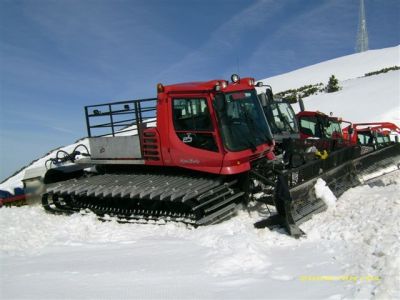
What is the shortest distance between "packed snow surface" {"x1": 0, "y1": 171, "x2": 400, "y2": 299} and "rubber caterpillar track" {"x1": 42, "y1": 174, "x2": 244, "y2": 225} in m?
0.30

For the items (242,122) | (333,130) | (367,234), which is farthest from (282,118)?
(367,234)

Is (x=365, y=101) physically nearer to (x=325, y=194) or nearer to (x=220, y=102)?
(x=325, y=194)

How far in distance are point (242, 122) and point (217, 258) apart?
3.30 meters

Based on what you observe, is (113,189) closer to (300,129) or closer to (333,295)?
(333,295)

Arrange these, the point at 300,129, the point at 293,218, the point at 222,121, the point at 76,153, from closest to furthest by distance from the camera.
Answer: the point at 293,218
the point at 222,121
the point at 76,153
the point at 300,129

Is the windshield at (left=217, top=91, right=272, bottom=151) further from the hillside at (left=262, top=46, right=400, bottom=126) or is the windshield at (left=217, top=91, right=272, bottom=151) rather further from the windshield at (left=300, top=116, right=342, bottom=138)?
the hillside at (left=262, top=46, right=400, bottom=126)

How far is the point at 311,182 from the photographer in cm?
641

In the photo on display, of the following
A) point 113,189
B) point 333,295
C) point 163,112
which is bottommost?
point 333,295

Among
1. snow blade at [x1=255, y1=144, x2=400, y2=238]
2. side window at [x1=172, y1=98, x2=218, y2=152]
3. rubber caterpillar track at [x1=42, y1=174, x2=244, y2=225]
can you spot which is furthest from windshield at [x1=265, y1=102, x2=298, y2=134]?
rubber caterpillar track at [x1=42, y1=174, x2=244, y2=225]

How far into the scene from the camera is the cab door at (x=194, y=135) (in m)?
7.01

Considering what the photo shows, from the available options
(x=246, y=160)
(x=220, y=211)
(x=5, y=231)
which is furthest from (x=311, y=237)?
(x=5, y=231)

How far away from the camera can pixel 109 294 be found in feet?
11.7

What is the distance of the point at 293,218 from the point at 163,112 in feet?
10.8

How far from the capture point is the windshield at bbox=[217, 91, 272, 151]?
22.9 feet
